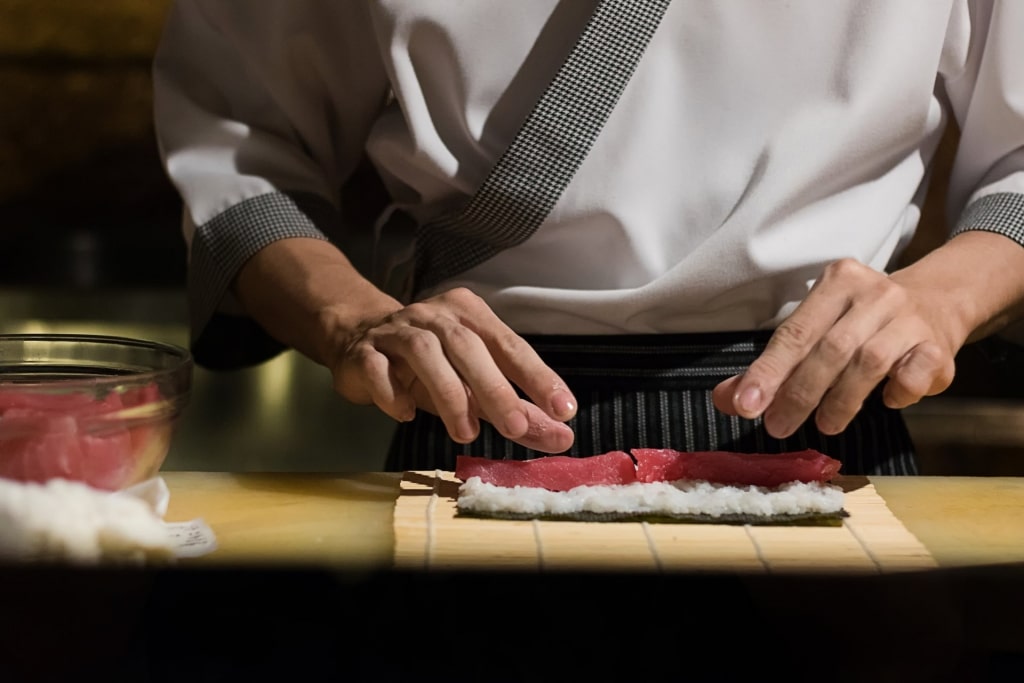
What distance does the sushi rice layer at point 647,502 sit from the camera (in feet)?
2.84

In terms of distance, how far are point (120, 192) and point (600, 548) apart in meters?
1.27

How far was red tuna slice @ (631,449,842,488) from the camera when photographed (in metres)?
0.96

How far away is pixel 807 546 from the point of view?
79 centimetres

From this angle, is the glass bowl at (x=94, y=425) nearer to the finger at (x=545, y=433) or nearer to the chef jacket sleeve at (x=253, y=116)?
the finger at (x=545, y=433)

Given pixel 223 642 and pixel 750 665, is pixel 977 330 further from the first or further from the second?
pixel 223 642

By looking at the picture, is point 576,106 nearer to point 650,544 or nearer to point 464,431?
point 464,431

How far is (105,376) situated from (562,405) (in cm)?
35

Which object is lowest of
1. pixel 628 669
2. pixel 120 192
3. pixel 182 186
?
pixel 628 669

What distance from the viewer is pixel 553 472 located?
3.18ft

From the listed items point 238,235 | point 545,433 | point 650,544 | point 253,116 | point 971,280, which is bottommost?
point 650,544

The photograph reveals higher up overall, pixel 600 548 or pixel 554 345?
pixel 554 345

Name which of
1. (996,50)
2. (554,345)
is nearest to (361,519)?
(554,345)

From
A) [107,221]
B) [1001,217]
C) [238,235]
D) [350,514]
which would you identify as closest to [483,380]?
[350,514]

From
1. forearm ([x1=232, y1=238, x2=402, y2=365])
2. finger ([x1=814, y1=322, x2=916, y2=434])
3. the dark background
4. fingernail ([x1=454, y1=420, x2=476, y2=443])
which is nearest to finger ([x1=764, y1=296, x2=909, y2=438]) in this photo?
finger ([x1=814, y1=322, x2=916, y2=434])
